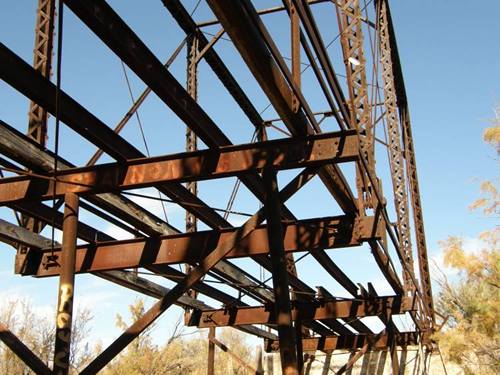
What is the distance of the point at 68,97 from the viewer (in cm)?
684

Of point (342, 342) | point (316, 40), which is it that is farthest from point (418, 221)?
point (316, 40)

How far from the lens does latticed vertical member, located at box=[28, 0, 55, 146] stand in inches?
327

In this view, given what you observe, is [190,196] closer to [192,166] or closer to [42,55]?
[192,166]

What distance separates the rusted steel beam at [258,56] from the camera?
490 centimetres

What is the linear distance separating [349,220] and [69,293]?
4.39 m

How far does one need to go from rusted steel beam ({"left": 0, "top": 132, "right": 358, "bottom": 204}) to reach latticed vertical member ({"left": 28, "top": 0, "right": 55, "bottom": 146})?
2.32ft

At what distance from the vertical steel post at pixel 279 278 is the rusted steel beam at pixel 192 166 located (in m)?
0.28

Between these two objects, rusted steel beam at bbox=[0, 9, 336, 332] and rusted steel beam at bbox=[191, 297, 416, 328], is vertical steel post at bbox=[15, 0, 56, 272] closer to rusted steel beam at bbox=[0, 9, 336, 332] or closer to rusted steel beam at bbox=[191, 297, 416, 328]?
rusted steel beam at bbox=[0, 9, 336, 332]

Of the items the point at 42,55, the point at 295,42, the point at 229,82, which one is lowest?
the point at 295,42

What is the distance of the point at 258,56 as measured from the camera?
5441 mm

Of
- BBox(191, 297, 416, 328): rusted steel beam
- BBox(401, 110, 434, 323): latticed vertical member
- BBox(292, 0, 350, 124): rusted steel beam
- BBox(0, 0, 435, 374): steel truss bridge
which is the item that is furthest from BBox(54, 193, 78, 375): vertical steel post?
BBox(401, 110, 434, 323): latticed vertical member

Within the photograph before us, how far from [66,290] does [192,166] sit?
213 centimetres

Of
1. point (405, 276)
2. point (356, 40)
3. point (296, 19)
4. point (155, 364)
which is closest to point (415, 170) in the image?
point (405, 276)

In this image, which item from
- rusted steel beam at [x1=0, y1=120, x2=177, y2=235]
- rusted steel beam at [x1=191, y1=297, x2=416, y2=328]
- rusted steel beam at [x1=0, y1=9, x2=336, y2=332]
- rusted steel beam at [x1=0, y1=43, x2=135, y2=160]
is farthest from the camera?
rusted steel beam at [x1=191, y1=297, x2=416, y2=328]
